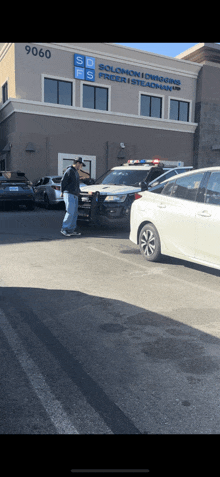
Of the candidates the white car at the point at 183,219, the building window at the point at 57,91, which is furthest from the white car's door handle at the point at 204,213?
the building window at the point at 57,91

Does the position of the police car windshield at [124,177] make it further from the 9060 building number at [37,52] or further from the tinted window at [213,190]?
the 9060 building number at [37,52]

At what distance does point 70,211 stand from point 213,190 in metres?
5.05

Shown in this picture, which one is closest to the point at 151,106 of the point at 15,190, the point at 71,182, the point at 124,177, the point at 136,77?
the point at 136,77

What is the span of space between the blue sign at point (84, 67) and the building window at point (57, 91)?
0.83 metres

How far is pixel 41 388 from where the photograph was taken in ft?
10.4

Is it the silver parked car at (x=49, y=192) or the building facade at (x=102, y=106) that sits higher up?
the building facade at (x=102, y=106)

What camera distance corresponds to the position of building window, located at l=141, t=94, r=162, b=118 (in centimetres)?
2788

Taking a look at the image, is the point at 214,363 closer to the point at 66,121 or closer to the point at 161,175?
the point at 161,175

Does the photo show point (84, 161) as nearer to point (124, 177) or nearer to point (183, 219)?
point (124, 177)

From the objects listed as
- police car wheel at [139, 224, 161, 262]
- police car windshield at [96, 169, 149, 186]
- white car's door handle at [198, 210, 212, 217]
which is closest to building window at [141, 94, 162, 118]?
police car windshield at [96, 169, 149, 186]

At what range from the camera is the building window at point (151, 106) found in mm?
27875

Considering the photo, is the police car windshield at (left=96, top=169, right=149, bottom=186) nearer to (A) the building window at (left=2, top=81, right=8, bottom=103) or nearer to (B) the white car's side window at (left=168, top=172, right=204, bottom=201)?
(B) the white car's side window at (left=168, top=172, right=204, bottom=201)
